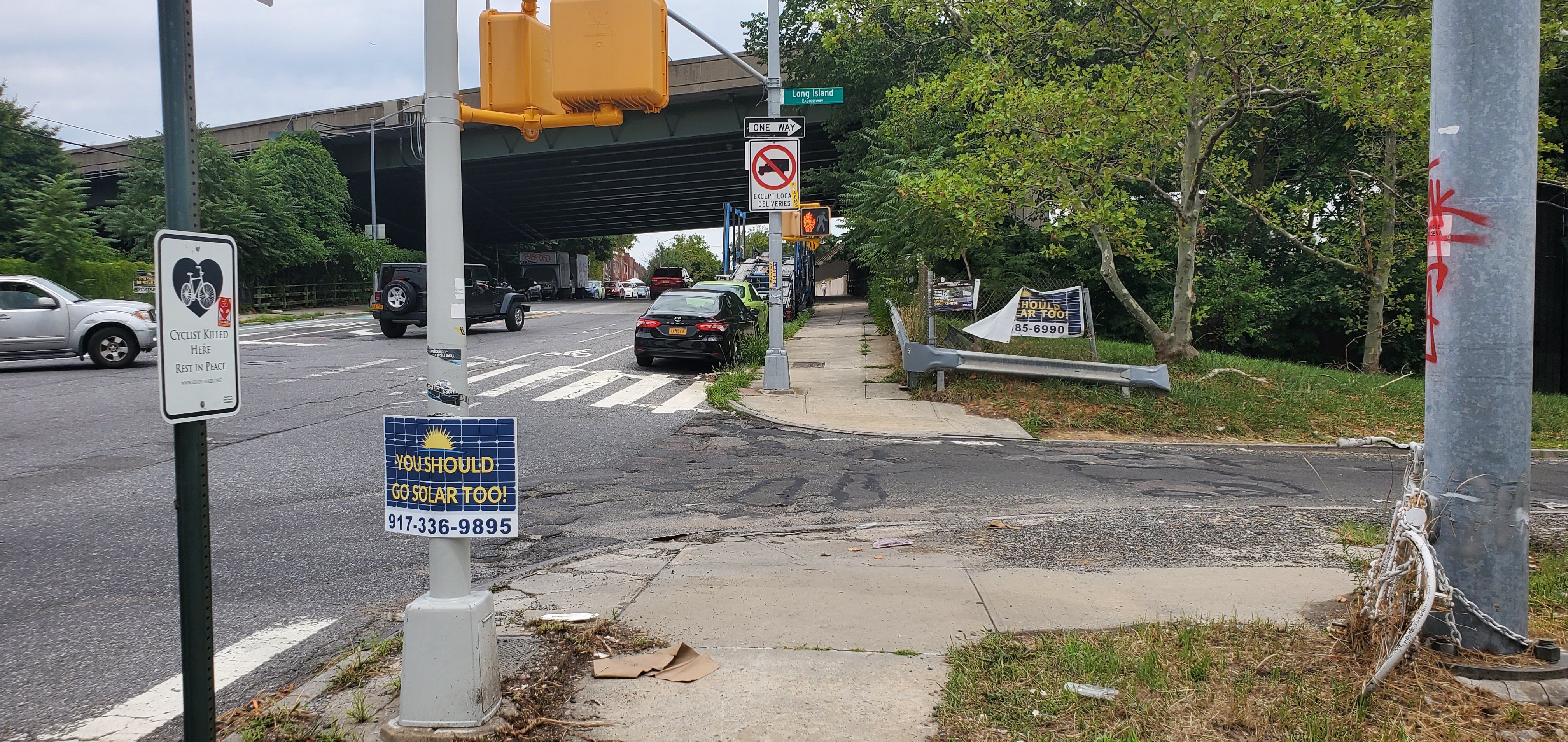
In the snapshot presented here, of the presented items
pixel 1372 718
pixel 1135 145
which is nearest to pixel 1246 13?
pixel 1135 145

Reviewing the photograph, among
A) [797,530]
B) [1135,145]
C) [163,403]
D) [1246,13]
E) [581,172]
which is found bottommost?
[797,530]

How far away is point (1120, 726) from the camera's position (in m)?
3.53

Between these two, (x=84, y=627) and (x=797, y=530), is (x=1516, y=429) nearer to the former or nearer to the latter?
(x=797, y=530)

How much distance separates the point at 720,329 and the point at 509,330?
36.4 feet

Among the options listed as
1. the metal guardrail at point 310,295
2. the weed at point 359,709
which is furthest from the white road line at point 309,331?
the weed at point 359,709

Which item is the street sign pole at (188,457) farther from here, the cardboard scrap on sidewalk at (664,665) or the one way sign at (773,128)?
the one way sign at (773,128)

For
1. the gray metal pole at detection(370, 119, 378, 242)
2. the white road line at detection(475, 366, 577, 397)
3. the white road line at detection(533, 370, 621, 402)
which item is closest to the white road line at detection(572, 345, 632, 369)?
the white road line at detection(475, 366, 577, 397)

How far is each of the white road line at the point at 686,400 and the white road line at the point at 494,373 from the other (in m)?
3.47

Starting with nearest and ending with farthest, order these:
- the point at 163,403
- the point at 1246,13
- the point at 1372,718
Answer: the point at 163,403, the point at 1372,718, the point at 1246,13

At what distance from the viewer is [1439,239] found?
4.07 m

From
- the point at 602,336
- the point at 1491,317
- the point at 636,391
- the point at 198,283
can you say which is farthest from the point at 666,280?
the point at 198,283

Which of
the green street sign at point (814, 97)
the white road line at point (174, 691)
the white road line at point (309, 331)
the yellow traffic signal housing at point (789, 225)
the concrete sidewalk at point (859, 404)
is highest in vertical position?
the green street sign at point (814, 97)

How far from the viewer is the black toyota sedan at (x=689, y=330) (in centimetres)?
1798

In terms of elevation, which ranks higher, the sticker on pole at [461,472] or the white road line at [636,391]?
the sticker on pole at [461,472]
